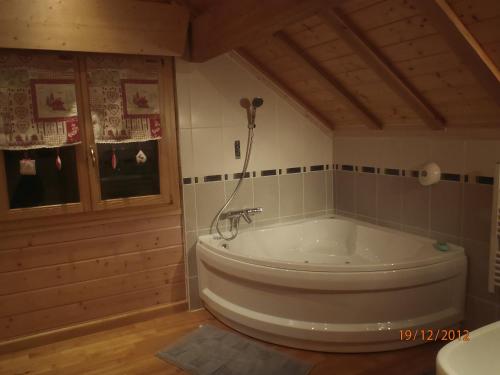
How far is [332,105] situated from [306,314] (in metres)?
1.70

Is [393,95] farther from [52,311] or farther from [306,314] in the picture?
[52,311]

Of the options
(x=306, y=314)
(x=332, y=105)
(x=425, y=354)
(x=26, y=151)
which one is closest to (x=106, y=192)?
(x=26, y=151)

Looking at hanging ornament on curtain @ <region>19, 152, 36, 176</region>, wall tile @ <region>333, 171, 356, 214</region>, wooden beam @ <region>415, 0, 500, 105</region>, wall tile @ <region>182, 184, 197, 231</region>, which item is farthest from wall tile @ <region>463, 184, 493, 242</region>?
hanging ornament on curtain @ <region>19, 152, 36, 176</region>

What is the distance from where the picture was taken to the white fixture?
50.2 inches

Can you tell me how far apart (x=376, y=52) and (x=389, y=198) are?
1.28 meters

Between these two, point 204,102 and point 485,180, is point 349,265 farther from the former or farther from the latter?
point 204,102

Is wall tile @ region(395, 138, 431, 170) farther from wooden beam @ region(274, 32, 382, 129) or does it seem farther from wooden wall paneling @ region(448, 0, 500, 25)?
wooden wall paneling @ region(448, 0, 500, 25)

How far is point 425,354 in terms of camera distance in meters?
2.53

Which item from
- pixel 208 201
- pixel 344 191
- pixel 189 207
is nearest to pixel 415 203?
pixel 344 191

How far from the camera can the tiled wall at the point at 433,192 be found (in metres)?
2.62

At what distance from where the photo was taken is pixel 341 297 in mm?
2518

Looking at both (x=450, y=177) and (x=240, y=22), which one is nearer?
(x=240, y=22)

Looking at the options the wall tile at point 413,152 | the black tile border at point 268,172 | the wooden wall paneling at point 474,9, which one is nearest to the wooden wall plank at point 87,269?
the black tile border at point 268,172

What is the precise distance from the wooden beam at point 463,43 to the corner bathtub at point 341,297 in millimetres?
1106
